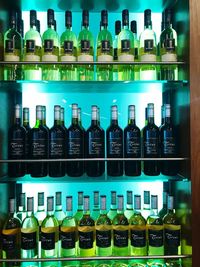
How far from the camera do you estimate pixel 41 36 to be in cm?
167

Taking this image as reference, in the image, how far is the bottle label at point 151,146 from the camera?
1.49 metres

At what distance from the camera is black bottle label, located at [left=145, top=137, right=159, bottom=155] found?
1.49 meters

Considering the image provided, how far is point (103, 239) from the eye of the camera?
1.44 metres

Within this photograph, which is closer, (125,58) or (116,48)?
(125,58)

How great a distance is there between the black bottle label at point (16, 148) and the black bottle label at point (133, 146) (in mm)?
499

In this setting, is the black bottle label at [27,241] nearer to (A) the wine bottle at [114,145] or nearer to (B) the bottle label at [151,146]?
(A) the wine bottle at [114,145]

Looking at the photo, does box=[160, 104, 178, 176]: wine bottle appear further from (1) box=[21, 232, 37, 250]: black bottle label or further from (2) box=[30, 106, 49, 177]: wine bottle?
(1) box=[21, 232, 37, 250]: black bottle label

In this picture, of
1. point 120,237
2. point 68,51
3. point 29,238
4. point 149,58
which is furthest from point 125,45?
point 29,238

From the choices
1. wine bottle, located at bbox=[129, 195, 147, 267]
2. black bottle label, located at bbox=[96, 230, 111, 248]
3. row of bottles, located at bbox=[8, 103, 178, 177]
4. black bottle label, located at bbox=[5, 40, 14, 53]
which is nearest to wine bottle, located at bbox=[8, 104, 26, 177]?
row of bottles, located at bbox=[8, 103, 178, 177]

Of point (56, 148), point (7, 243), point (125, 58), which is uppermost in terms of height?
point (125, 58)

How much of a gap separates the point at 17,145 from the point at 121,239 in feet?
2.14

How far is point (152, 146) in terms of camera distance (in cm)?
149

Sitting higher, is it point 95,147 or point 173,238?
point 95,147

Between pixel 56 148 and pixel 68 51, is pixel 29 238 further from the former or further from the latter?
pixel 68 51
